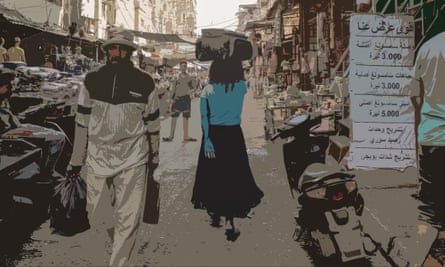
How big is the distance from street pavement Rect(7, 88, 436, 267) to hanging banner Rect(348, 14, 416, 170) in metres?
0.57

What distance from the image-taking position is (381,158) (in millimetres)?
6891

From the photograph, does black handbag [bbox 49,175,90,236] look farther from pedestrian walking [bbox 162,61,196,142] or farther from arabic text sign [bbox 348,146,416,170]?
pedestrian walking [bbox 162,61,196,142]

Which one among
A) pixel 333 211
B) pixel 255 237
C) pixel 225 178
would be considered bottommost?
pixel 255 237

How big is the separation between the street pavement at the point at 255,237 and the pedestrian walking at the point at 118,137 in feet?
1.93

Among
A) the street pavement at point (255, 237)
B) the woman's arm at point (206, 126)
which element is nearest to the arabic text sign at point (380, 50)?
the street pavement at point (255, 237)

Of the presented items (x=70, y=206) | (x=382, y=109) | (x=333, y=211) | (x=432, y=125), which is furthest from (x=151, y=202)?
(x=382, y=109)

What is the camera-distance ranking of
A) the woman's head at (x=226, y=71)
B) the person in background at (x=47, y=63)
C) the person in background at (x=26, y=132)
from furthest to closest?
1. the person in background at (x=47, y=63)
2. the person in background at (x=26, y=132)
3. the woman's head at (x=226, y=71)

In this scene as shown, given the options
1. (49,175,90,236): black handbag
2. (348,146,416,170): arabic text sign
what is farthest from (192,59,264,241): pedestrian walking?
(348,146,416,170): arabic text sign

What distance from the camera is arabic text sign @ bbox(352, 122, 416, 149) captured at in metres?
6.86

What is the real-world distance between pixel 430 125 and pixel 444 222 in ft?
6.10

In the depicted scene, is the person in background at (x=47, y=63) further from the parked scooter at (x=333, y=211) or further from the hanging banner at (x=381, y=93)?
the parked scooter at (x=333, y=211)

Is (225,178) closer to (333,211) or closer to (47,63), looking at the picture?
(333,211)

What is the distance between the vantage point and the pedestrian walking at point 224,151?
5551 millimetres

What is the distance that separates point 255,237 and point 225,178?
2.41 feet
